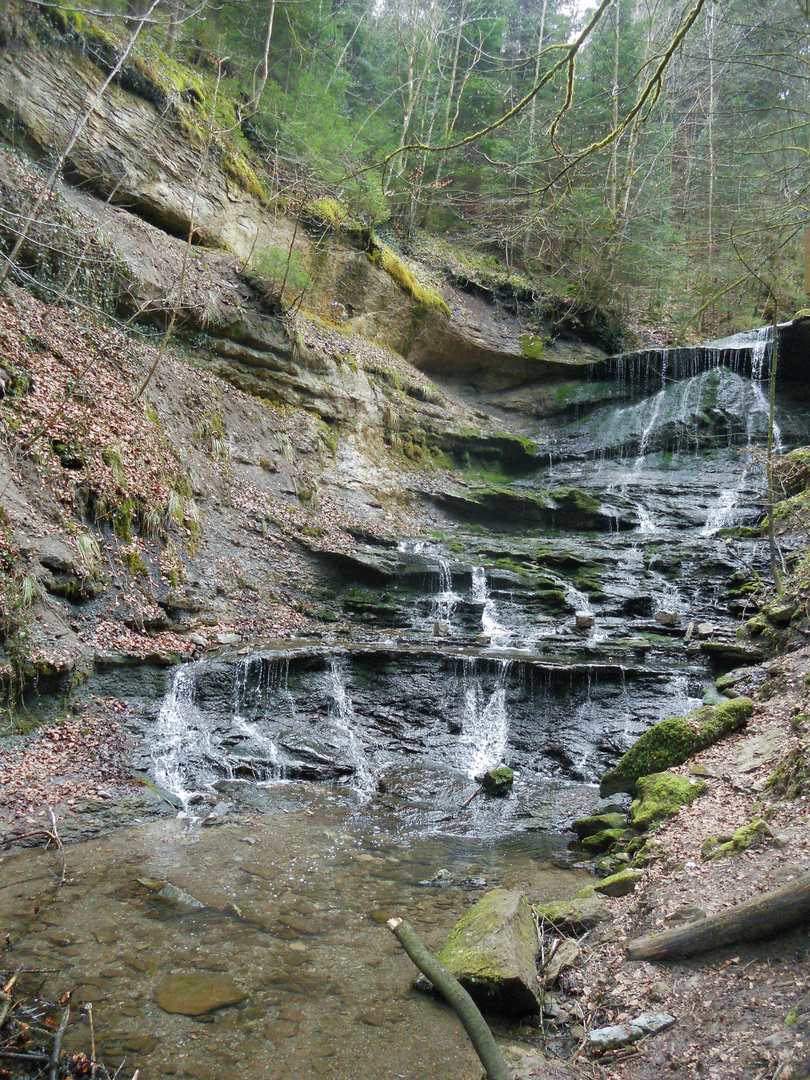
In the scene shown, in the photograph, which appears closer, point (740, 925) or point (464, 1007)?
point (464, 1007)

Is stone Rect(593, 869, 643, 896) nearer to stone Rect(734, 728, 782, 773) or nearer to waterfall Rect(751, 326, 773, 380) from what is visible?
stone Rect(734, 728, 782, 773)

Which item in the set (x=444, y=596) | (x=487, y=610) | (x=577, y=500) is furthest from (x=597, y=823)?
(x=577, y=500)

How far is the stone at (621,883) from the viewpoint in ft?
12.8

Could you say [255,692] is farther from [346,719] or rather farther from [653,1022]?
[653,1022]

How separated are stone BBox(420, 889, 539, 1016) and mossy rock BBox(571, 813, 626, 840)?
1.92 metres

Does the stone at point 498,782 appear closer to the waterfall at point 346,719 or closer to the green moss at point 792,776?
the waterfall at point 346,719

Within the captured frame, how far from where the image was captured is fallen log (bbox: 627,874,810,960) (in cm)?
254

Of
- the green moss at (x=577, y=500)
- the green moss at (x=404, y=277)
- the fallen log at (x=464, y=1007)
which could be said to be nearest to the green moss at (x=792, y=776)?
the fallen log at (x=464, y=1007)

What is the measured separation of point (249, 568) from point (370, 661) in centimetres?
329

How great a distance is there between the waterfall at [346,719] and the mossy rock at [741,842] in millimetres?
4032

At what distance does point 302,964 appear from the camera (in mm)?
3502

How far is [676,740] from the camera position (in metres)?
5.73

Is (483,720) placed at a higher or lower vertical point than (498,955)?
lower

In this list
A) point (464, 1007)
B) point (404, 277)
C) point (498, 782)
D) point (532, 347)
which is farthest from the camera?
point (532, 347)
